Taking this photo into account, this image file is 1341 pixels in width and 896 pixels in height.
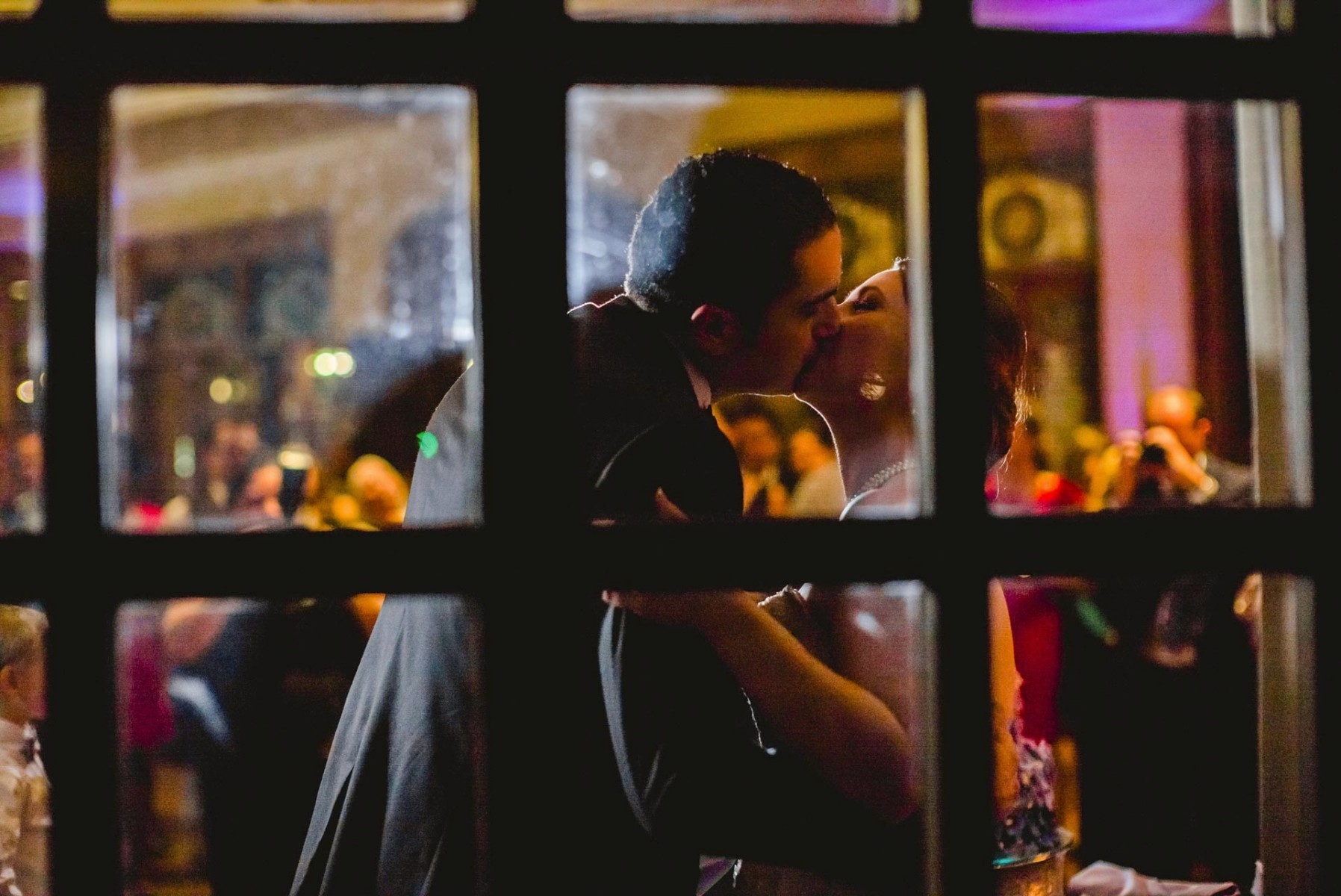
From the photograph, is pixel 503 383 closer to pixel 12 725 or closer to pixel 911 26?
pixel 911 26

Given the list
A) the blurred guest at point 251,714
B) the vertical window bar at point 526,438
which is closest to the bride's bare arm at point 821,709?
the vertical window bar at point 526,438

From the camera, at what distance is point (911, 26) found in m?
0.91

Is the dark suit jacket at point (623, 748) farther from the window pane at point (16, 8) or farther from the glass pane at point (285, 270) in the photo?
the glass pane at point (285, 270)

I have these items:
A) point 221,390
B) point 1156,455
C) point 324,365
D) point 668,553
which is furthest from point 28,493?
point 221,390

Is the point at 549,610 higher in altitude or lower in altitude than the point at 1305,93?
lower

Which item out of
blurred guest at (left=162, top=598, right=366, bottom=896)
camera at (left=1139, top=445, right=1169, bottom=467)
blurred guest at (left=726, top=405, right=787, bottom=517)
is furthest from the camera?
blurred guest at (left=726, top=405, right=787, bottom=517)

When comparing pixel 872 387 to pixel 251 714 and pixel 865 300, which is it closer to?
pixel 865 300

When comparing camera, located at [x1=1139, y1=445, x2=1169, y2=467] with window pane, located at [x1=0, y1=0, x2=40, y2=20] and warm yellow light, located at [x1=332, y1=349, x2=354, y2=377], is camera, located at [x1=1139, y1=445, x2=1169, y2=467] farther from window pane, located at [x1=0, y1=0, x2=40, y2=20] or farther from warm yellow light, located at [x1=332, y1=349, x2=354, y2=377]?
warm yellow light, located at [x1=332, y1=349, x2=354, y2=377]

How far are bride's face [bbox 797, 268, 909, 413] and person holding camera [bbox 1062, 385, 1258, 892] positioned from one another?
2.57 metres

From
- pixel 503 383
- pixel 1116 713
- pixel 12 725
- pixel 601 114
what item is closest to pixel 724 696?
pixel 503 383

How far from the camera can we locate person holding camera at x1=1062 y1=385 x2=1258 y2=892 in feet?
12.2

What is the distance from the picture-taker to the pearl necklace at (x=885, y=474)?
4.13 feet

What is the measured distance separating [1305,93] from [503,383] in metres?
0.65

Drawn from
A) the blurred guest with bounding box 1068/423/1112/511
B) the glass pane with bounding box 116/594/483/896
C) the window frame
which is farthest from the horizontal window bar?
the blurred guest with bounding box 1068/423/1112/511
